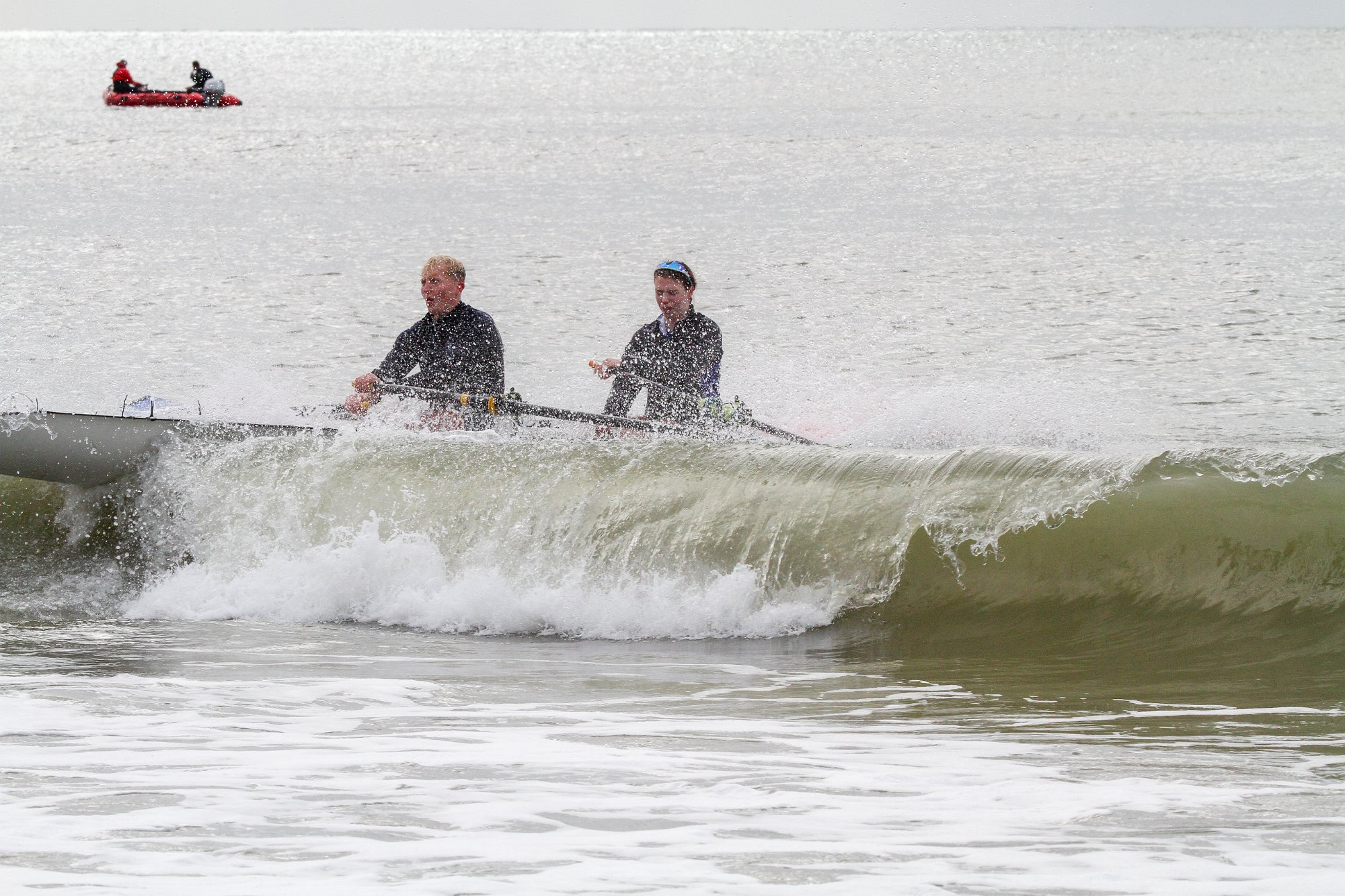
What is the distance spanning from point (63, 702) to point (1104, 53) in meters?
131

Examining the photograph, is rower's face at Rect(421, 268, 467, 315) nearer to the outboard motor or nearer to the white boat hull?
the white boat hull

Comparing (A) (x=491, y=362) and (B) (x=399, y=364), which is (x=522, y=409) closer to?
(A) (x=491, y=362)

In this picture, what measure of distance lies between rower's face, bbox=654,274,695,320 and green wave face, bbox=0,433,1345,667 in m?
1.03

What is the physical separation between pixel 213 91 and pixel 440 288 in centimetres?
4236

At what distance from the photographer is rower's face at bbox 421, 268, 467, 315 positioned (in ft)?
27.3

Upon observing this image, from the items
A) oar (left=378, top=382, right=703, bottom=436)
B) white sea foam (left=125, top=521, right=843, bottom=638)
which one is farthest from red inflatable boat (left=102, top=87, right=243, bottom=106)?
white sea foam (left=125, top=521, right=843, bottom=638)

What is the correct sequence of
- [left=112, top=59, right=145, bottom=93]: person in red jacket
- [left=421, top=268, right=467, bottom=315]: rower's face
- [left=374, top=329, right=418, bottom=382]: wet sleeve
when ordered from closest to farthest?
1. [left=421, top=268, right=467, bottom=315]: rower's face
2. [left=374, top=329, right=418, bottom=382]: wet sleeve
3. [left=112, top=59, right=145, bottom=93]: person in red jacket

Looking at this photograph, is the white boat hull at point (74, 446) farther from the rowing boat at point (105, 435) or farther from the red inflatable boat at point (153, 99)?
the red inflatable boat at point (153, 99)

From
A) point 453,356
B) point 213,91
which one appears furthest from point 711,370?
point 213,91

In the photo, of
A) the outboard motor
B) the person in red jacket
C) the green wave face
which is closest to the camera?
the green wave face

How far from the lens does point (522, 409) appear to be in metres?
7.96

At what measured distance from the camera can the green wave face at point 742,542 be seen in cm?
604

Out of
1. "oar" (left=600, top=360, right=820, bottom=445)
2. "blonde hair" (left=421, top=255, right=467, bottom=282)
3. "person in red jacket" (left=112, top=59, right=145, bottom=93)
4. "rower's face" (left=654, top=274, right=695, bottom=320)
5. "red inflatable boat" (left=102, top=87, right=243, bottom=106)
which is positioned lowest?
"oar" (left=600, top=360, right=820, bottom=445)

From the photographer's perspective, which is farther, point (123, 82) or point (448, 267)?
point (123, 82)
